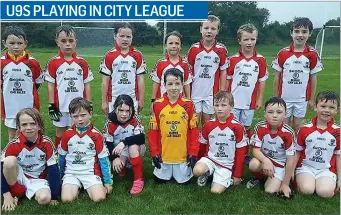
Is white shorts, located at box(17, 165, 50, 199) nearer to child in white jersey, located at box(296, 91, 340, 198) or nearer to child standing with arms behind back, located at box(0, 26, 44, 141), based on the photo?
child standing with arms behind back, located at box(0, 26, 44, 141)

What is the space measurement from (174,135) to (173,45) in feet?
3.91

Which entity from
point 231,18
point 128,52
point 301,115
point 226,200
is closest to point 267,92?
point 301,115

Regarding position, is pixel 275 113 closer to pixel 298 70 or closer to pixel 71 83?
pixel 298 70

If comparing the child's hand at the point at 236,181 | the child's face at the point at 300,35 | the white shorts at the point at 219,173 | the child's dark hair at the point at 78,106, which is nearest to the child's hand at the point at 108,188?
the child's dark hair at the point at 78,106

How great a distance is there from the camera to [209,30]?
495 centimetres

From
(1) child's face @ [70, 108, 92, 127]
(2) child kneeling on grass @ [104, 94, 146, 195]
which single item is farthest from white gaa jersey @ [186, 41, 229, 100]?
(1) child's face @ [70, 108, 92, 127]

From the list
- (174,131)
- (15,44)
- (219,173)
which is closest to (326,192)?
(219,173)

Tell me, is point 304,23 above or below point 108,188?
above

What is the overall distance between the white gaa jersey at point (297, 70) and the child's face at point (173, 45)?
1.28 meters

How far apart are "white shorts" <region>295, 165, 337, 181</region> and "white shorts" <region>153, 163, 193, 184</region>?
1169mm

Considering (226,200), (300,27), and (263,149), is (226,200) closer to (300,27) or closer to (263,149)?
(263,149)

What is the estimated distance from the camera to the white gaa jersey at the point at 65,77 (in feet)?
15.4

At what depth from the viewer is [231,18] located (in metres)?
24.1

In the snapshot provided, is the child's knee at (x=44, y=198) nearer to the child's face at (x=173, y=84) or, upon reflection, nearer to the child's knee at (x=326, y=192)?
the child's face at (x=173, y=84)
